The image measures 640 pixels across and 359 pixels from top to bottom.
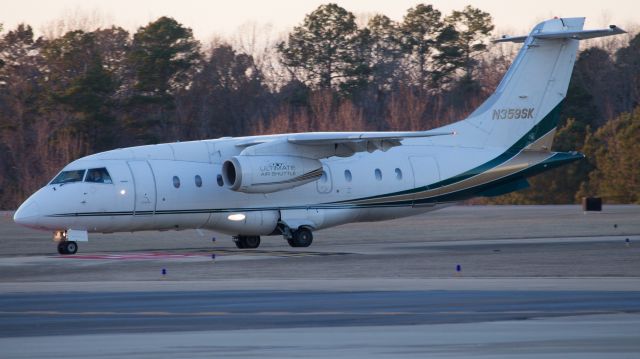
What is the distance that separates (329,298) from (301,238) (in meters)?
12.8

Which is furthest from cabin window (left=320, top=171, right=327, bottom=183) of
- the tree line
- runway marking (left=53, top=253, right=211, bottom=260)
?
the tree line

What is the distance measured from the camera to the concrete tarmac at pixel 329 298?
12.6m

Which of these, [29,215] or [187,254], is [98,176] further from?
[187,254]

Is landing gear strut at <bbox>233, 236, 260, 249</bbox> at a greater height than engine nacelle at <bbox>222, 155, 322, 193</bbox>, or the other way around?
engine nacelle at <bbox>222, 155, 322, 193</bbox>

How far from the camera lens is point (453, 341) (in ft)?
41.8

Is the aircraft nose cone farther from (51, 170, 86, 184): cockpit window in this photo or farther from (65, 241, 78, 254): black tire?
(51, 170, 86, 184): cockpit window

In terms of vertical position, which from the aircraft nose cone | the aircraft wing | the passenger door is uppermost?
the aircraft wing

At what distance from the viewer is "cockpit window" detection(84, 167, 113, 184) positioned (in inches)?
1104

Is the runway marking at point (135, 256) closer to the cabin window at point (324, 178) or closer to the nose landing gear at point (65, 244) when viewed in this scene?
the nose landing gear at point (65, 244)

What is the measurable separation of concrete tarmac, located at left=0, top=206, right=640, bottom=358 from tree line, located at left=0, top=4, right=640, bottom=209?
33.9 meters

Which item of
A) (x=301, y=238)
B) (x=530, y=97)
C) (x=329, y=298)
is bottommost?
(x=329, y=298)

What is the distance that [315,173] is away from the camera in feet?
98.5

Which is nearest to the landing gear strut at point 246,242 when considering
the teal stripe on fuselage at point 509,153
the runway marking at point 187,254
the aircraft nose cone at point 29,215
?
the runway marking at point 187,254

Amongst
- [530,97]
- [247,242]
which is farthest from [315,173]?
[530,97]
